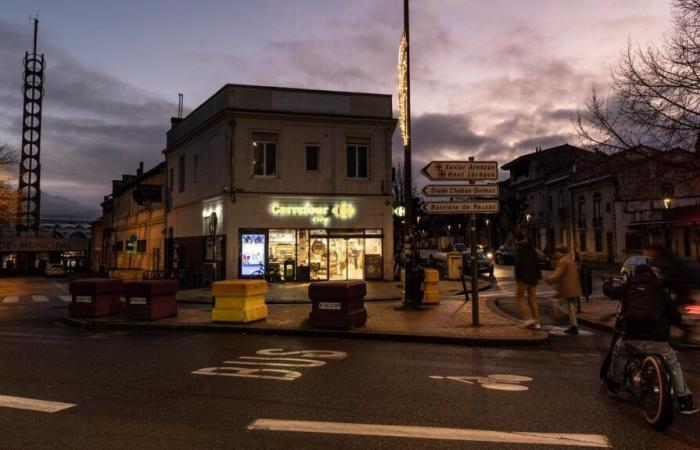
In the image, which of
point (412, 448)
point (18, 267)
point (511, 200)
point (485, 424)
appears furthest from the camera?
point (18, 267)

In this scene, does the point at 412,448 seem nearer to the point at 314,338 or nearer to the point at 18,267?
the point at 314,338

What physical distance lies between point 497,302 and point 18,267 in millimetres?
66433

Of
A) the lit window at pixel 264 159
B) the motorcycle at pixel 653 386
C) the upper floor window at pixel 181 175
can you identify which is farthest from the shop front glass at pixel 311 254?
the motorcycle at pixel 653 386

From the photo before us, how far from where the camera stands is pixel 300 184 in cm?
2559

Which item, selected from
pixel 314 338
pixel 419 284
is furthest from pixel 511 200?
pixel 314 338

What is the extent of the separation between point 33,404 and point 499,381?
551 centimetres

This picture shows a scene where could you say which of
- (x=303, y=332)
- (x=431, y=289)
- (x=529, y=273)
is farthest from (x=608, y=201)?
(x=303, y=332)

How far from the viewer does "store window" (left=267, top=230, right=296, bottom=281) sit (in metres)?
25.2

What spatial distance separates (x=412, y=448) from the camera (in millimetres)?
4543

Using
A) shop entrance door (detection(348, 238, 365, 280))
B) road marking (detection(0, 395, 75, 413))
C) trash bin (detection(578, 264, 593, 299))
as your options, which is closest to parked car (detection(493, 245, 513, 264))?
shop entrance door (detection(348, 238, 365, 280))

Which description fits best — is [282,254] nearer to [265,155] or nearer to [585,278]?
[265,155]

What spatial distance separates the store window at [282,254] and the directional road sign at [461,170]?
14507mm

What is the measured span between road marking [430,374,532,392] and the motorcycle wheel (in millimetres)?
1549

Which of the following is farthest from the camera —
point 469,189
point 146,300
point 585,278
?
point 585,278
